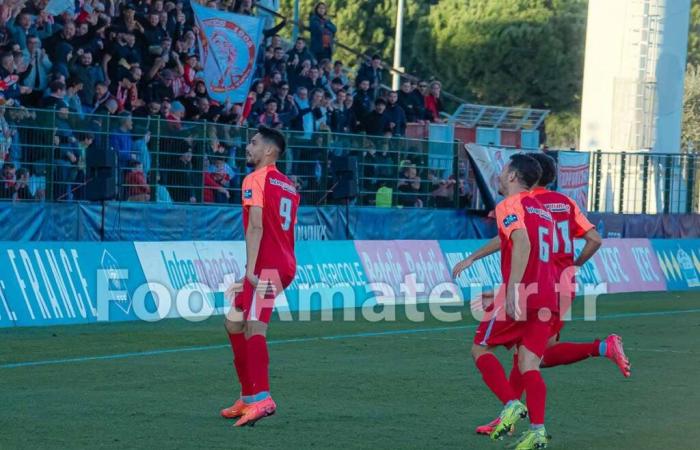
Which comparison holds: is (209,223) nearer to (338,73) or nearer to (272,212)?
(338,73)

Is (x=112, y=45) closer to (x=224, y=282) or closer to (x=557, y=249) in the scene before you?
(x=224, y=282)

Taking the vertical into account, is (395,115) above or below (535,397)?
above

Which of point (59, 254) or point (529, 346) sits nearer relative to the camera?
point (529, 346)

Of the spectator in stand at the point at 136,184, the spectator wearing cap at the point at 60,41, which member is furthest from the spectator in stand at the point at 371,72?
the spectator wearing cap at the point at 60,41

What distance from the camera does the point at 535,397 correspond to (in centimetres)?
836

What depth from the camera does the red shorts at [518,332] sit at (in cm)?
862

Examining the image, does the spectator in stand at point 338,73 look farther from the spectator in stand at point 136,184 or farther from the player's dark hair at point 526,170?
the player's dark hair at point 526,170

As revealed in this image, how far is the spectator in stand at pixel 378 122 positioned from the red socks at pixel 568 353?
1459 cm

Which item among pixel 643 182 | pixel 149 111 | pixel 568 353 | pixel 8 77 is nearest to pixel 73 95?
pixel 8 77

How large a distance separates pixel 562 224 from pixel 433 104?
58.7ft

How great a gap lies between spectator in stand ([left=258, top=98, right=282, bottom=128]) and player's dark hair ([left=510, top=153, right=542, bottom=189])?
44.4 feet

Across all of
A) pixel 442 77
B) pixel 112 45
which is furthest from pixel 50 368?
pixel 442 77

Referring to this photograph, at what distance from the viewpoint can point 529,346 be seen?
28.2 ft

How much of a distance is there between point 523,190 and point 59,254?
27.4ft
